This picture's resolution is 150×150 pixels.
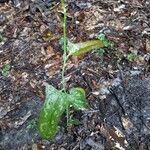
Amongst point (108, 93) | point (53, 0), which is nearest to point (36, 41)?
point (53, 0)

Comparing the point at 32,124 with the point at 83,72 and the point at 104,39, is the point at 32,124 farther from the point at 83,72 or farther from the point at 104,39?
the point at 104,39

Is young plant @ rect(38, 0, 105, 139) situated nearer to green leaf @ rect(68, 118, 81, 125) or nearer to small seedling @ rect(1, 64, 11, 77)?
green leaf @ rect(68, 118, 81, 125)

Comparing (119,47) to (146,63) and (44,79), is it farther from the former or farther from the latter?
(44,79)

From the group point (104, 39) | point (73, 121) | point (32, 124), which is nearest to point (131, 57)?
point (104, 39)

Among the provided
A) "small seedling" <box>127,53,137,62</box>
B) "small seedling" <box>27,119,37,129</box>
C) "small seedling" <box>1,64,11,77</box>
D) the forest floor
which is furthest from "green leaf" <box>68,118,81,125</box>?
"small seedling" <box>1,64,11,77</box>

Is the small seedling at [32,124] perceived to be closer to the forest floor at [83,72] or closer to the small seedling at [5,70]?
the forest floor at [83,72]
